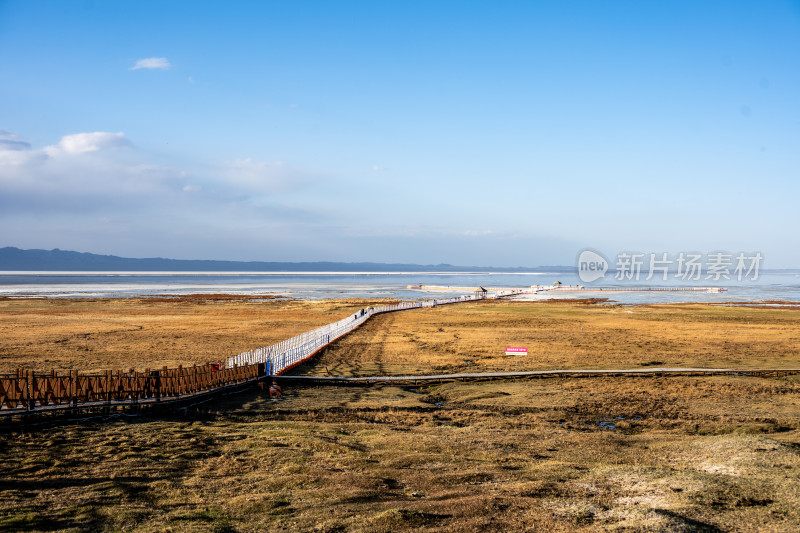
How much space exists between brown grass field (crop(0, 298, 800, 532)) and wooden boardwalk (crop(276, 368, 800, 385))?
4.12ft

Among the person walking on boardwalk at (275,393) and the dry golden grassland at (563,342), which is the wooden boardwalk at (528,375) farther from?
the person walking on boardwalk at (275,393)

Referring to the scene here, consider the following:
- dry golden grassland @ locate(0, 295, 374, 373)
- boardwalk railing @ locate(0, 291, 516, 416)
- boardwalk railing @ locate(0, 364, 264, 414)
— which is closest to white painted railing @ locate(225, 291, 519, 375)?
boardwalk railing @ locate(0, 291, 516, 416)

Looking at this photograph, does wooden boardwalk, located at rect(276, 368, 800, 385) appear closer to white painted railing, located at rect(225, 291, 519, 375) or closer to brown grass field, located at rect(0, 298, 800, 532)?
brown grass field, located at rect(0, 298, 800, 532)

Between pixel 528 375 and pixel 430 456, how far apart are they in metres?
15.7

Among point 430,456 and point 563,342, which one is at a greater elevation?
point 430,456

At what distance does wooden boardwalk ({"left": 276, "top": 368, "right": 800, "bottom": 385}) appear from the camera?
29.8 meters

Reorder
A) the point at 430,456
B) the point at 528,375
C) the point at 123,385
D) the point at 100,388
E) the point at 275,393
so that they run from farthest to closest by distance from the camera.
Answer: the point at 528,375, the point at 275,393, the point at 123,385, the point at 100,388, the point at 430,456

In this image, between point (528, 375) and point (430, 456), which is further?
point (528, 375)

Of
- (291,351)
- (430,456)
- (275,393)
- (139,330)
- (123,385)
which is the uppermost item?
(123,385)

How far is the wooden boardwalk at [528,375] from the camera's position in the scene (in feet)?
97.9

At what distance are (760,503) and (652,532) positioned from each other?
3694 millimetres

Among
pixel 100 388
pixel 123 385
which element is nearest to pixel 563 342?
pixel 123 385

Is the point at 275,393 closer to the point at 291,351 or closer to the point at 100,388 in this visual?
the point at 291,351

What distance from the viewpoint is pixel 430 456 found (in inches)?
666
